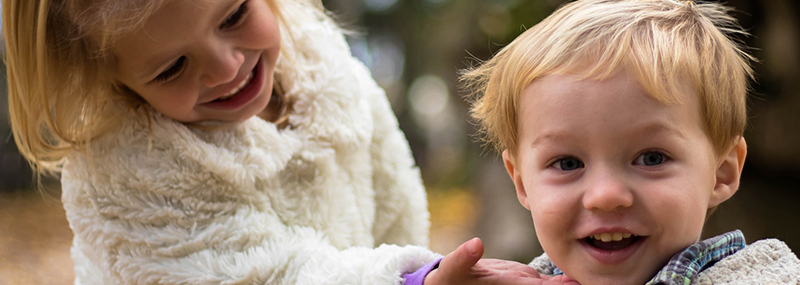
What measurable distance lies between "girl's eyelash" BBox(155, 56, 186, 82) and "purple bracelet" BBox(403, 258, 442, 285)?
52 centimetres

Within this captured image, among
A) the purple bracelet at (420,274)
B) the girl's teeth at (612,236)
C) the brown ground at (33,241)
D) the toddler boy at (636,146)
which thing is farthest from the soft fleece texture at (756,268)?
the brown ground at (33,241)

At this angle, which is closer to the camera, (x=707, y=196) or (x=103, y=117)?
(x=707, y=196)

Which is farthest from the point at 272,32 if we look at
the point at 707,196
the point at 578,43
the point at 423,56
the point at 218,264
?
the point at 423,56

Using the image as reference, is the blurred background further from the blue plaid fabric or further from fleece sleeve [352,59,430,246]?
the blue plaid fabric

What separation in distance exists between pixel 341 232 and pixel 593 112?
0.72 m

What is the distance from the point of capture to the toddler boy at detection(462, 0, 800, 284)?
2.82 feet

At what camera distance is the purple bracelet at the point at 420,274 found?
1.12m

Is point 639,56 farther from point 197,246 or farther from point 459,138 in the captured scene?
point 459,138

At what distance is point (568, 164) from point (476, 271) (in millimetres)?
245

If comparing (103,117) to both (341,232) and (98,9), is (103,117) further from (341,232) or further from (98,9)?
(341,232)

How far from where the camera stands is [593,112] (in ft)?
2.85

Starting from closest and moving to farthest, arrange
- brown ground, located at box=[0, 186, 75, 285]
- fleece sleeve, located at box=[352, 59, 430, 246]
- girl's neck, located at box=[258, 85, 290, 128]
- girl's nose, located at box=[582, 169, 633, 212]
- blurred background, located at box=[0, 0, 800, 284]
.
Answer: girl's nose, located at box=[582, 169, 633, 212] < girl's neck, located at box=[258, 85, 290, 128] < fleece sleeve, located at box=[352, 59, 430, 246] < blurred background, located at box=[0, 0, 800, 284] < brown ground, located at box=[0, 186, 75, 285]

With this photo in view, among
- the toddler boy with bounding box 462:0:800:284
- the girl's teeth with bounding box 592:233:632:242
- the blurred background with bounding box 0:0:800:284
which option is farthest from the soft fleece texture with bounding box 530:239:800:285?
the blurred background with bounding box 0:0:800:284

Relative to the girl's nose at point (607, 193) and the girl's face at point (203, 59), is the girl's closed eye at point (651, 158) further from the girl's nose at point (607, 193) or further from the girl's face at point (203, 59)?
the girl's face at point (203, 59)
